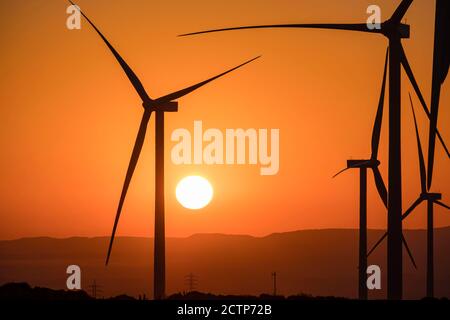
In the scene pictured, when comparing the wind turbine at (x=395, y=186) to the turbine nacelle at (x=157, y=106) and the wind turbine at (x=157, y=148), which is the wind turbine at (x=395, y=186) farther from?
the turbine nacelle at (x=157, y=106)

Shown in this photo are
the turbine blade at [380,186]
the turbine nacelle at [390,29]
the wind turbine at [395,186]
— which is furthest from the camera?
the turbine blade at [380,186]

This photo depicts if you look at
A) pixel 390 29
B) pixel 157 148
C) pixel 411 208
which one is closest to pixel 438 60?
pixel 390 29

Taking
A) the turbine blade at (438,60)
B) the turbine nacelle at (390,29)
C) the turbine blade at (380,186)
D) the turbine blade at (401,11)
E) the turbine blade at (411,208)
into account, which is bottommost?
the turbine blade at (411,208)

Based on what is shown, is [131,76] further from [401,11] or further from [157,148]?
[401,11]

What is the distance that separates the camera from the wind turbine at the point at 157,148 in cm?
5188

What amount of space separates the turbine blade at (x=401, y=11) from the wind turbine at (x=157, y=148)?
343 inches

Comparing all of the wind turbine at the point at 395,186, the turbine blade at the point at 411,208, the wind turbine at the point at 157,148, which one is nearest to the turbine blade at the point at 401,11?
the wind turbine at the point at 395,186

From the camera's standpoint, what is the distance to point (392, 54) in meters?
42.6

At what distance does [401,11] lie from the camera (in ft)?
144

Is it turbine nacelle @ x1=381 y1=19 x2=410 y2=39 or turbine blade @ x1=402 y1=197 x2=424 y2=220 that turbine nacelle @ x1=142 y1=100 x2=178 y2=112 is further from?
turbine blade @ x1=402 y1=197 x2=424 y2=220
